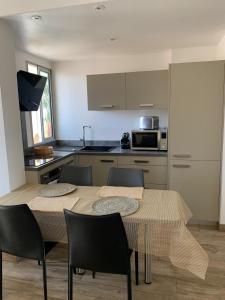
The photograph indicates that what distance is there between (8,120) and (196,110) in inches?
A: 82.4

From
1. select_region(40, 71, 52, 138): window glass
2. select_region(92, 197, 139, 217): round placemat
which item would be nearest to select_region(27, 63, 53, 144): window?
select_region(40, 71, 52, 138): window glass

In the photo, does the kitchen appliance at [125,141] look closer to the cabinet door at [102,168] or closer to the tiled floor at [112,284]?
the cabinet door at [102,168]

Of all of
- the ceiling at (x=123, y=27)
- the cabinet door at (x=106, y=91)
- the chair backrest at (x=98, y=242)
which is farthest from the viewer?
the cabinet door at (x=106, y=91)

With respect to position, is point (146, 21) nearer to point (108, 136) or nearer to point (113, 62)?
point (113, 62)

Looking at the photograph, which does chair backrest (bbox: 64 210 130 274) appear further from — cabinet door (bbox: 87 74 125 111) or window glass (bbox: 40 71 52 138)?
window glass (bbox: 40 71 52 138)

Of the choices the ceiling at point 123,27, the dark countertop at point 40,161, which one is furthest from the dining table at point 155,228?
the ceiling at point 123,27

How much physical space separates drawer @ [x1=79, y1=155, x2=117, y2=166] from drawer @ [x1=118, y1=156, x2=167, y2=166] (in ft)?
0.33

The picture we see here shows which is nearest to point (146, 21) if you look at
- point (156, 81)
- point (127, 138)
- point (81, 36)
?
point (81, 36)

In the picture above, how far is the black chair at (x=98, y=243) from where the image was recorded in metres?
1.50

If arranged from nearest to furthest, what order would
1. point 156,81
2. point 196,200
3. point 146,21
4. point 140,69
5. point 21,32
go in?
point 146,21 < point 21,32 < point 196,200 < point 156,81 < point 140,69

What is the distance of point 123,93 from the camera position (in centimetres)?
359

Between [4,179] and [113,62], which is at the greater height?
[113,62]

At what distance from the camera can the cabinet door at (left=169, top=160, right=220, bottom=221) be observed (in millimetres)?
3033

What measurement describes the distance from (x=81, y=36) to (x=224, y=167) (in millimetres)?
2232
